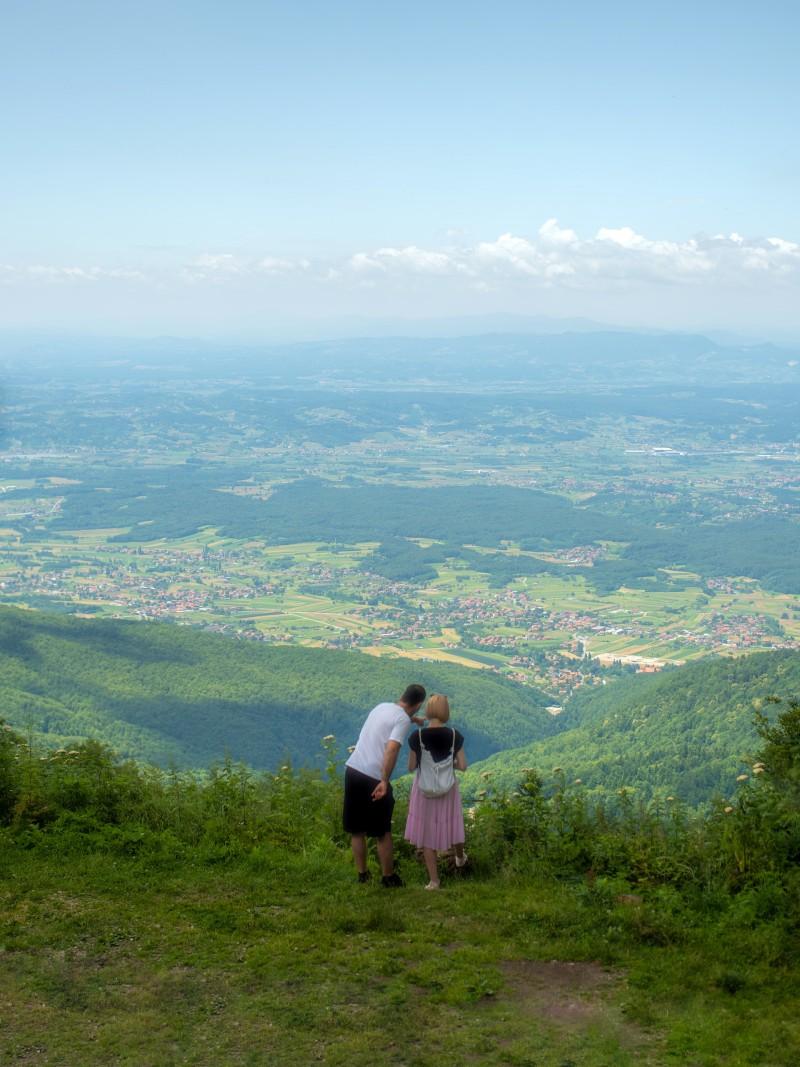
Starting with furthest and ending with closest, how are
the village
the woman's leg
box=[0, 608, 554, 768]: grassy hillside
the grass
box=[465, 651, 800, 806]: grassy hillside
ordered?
1. the village
2. box=[0, 608, 554, 768]: grassy hillside
3. box=[465, 651, 800, 806]: grassy hillside
4. the woman's leg
5. the grass

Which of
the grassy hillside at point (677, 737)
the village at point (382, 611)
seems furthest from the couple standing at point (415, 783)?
the village at point (382, 611)

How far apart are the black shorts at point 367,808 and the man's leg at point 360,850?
7cm

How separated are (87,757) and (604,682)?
172 ft

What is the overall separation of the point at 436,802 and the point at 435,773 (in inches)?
12.3

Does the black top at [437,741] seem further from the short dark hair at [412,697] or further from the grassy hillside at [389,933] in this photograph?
the grassy hillside at [389,933]

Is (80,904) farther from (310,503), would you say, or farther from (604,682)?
(310,503)

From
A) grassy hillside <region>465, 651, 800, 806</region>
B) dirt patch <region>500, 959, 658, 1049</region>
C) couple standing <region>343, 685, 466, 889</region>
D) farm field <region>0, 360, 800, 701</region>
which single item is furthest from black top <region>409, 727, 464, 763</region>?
farm field <region>0, 360, 800, 701</region>

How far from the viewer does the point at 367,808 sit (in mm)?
8016

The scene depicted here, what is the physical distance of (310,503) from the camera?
480 ft

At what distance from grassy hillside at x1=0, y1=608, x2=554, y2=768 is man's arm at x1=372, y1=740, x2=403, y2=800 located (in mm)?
28263

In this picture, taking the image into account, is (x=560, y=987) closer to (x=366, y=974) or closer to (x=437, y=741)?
(x=366, y=974)

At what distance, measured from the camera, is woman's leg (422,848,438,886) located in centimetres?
807

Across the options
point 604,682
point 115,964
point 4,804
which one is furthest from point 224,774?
point 604,682

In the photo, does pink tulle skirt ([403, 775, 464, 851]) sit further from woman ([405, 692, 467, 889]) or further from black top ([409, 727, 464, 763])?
black top ([409, 727, 464, 763])
